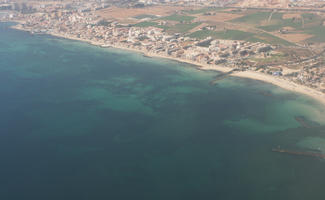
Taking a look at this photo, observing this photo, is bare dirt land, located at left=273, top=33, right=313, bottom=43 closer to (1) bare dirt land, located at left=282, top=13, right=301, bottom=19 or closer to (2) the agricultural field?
(2) the agricultural field

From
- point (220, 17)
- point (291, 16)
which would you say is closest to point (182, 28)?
point (220, 17)

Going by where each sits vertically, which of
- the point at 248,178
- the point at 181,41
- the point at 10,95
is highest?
the point at 181,41

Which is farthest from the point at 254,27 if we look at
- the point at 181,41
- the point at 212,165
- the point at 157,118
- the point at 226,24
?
the point at 212,165

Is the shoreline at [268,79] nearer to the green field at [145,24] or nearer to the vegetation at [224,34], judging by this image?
the vegetation at [224,34]

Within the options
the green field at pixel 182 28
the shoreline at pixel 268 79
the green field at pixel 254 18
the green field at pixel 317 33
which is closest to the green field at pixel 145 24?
the green field at pixel 182 28

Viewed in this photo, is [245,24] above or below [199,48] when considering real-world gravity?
above

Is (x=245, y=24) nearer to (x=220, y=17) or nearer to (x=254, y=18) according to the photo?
(x=254, y=18)

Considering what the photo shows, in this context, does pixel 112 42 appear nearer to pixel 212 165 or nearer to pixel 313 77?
pixel 313 77

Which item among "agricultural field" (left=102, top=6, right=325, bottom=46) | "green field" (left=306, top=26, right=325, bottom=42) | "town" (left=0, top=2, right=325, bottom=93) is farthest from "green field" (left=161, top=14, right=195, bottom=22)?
"green field" (left=306, top=26, right=325, bottom=42)
